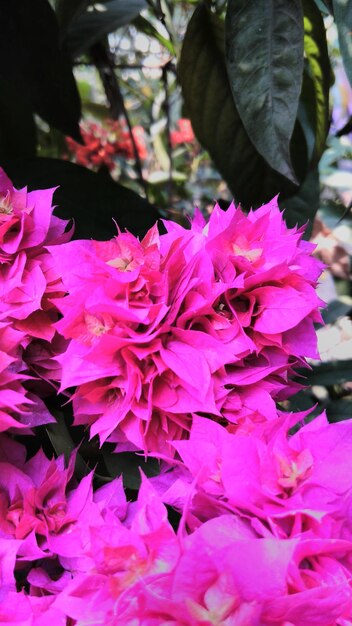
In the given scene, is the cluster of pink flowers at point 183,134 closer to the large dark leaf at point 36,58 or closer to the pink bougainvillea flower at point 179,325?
the large dark leaf at point 36,58

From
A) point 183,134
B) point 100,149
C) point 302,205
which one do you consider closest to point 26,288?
point 302,205

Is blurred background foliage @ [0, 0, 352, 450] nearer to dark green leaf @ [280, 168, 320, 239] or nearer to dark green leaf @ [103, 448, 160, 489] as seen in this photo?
dark green leaf @ [280, 168, 320, 239]

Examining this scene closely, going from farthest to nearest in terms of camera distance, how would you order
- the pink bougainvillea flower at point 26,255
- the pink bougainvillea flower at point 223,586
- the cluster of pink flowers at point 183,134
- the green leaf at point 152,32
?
1. the cluster of pink flowers at point 183,134
2. the green leaf at point 152,32
3. the pink bougainvillea flower at point 26,255
4. the pink bougainvillea flower at point 223,586

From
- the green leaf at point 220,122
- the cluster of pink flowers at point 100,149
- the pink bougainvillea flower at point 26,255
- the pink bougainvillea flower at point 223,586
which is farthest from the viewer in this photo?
the cluster of pink flowers at point 100,149

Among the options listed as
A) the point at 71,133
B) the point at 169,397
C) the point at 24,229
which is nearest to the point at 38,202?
the point at 24,229

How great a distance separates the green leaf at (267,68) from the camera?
414 mm

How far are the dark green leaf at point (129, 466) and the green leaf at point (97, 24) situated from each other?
1.35 feet

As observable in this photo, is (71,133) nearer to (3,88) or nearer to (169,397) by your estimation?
(3,88)

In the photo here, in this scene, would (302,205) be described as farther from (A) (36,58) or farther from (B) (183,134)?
(B) (183,134)

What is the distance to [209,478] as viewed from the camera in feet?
0.91

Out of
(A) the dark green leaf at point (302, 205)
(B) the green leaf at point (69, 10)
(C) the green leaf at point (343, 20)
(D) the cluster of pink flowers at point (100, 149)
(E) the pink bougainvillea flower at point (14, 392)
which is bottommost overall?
(D) the cluster of pink flowers at point (100, 149)

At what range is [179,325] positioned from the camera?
309 millimetres

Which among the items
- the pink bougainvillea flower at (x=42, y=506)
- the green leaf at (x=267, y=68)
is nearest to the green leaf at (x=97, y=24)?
the green leaf at (x=267, y=68)

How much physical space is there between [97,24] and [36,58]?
0.16m
